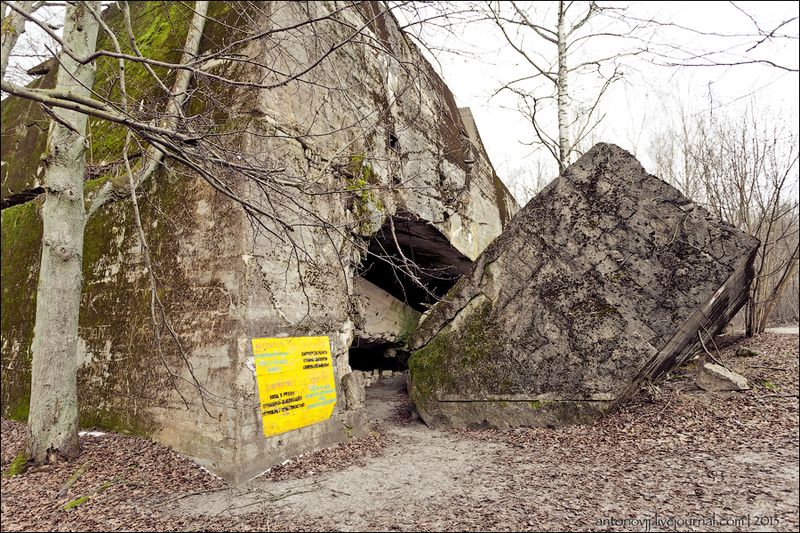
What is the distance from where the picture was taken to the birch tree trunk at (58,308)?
4.73 metres

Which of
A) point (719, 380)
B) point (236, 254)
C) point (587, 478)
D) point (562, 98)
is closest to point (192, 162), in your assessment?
point (236, 254)

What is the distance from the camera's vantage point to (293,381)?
5152 millimetres

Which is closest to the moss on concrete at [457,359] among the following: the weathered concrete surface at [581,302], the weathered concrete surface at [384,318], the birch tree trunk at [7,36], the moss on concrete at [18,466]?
the weathered concrete surface at [581,302]

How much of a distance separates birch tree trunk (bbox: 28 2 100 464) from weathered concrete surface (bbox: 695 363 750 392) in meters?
Result: 6.88

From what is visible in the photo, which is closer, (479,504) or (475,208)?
(479,504)

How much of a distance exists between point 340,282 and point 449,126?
531 cm

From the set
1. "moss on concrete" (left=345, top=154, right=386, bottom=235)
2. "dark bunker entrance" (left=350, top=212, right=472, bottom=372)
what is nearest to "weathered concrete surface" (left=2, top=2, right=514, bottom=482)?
"moss on concrete" (left=345, top=154, right=386, bottom=235)

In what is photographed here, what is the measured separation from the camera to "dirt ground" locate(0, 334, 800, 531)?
325cm

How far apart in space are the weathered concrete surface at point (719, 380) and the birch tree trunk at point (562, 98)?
409 centimetres

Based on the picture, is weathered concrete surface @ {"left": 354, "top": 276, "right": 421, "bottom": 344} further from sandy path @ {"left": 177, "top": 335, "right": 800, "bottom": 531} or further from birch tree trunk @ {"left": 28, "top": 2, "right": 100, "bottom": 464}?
birch tree trunk @ {"left": 28, "top": 2, "right": 100, "bottom": 464}

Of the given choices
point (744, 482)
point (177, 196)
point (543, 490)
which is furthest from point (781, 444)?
point (177, 196)

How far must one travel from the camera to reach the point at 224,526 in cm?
345

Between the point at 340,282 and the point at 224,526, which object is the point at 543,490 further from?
the point at 340,282

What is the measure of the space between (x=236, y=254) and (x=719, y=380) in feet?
18.2
